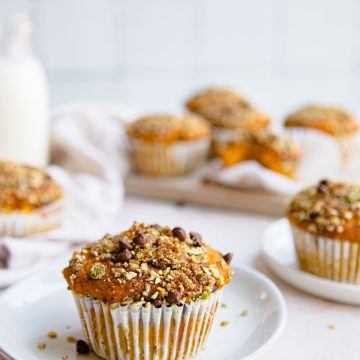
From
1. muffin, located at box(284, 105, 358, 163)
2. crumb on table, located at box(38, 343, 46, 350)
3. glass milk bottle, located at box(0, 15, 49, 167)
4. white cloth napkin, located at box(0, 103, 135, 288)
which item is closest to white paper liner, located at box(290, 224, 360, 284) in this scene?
white cloth napkin, located at box(0, 103, 135, 288)

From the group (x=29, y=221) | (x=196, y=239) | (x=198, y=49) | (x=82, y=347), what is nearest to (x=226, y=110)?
(x=29, y=221)

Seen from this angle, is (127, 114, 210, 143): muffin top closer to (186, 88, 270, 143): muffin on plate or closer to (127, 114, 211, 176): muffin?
(127, 114, 211, 176): muffin

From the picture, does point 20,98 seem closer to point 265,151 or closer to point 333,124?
point 265,151

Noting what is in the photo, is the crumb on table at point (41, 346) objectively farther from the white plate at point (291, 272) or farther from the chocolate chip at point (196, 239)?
the white plate at point (291, 272)

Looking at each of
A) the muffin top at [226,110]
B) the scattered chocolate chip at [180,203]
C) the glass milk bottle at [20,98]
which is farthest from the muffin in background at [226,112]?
the glass milk bottle at [20,98]

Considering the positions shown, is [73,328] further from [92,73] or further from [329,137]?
[92,73]
